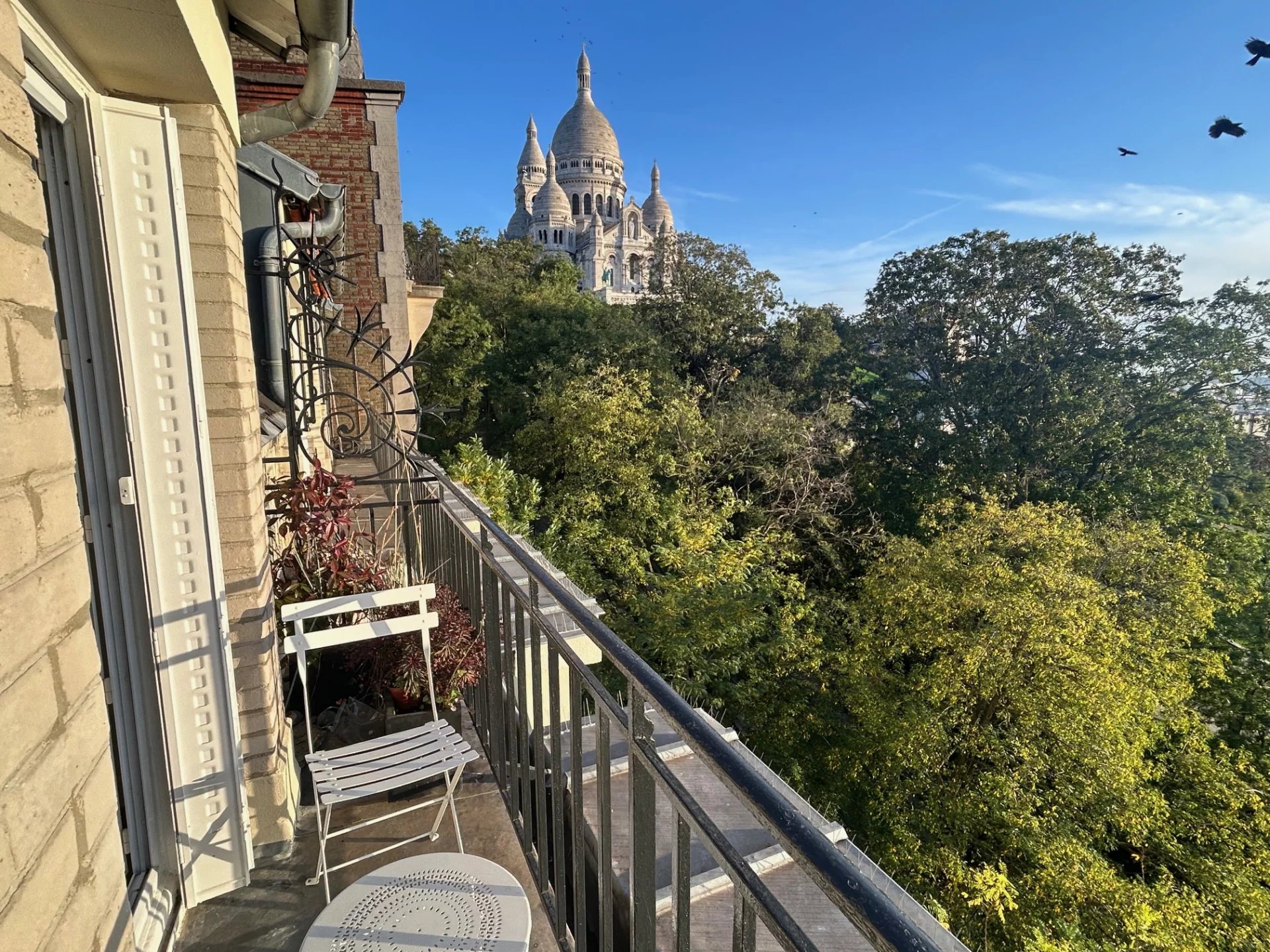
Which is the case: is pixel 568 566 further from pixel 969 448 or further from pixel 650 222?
pixel 650 222

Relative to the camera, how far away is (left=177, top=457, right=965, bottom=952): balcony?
0.78m

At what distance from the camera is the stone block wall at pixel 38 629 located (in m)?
0.72

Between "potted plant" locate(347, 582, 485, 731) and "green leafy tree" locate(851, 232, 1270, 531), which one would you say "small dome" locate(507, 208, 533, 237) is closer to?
"green leafy tree" locate(851, 232, 1270, 531)

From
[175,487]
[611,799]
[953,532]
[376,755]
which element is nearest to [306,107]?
[175,487]

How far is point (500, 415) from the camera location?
19938mm

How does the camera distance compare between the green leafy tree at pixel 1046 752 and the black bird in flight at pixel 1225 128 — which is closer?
the black bird in flight at pixel 1225 128

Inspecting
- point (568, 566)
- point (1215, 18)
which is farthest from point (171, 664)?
point (1215, 18)

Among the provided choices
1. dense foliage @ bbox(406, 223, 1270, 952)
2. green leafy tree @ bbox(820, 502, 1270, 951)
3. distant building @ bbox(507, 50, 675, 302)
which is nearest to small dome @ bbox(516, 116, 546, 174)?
distant building @ bbox(507, 50, 675, 302)

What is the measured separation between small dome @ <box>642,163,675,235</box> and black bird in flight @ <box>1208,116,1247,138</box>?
70.8 meters

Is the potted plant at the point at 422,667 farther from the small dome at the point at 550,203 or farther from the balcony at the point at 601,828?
the small dome at the point at 550,203

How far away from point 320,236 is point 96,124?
3.02 meters

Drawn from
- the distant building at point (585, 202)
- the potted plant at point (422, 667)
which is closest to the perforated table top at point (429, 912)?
the potted plant at point (422, 667)

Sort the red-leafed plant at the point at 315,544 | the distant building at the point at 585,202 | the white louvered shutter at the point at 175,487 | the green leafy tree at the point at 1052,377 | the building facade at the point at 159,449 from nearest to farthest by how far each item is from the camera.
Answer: the building facade at the point at 159,449, the white louvered shutter at the point at 175,487, the red-leafed plant at the point at 315,544, the green leafy tree at the point at 1052,377, the distant building at the point at 585,202

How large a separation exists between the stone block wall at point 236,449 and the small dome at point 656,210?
77.5 m
